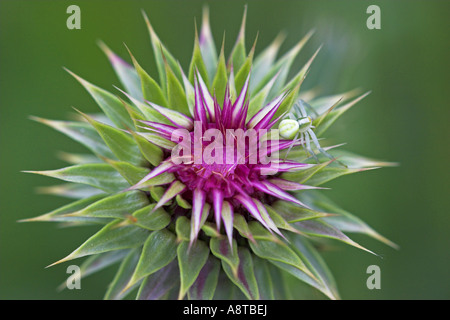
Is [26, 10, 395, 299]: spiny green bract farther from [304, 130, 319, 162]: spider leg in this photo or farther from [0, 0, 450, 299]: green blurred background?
[0, 0, 450, 299]: green blurred background

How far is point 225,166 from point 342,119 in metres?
2.28

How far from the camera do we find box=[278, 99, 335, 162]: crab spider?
2.42m

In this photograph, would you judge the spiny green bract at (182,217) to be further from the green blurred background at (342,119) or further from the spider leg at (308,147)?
the green blurred background at (342,119)

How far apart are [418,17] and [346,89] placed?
1.27 m

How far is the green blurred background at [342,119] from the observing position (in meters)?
4.41

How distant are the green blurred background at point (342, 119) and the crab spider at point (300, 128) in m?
1.56

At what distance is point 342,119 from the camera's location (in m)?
4.22

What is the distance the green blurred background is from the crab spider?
1562 millimetres

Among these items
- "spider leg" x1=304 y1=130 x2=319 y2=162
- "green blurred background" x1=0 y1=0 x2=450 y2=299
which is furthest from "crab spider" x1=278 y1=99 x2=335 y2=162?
"green blurred background" x1=0 y1=0 x2=450 y2=299

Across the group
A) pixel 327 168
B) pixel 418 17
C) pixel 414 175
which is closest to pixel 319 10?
pixel 418 17

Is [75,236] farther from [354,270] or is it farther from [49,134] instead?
[354,270]

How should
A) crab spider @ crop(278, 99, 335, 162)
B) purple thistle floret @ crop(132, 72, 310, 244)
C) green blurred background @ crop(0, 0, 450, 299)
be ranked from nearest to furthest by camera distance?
purple thistle floret @ crop(132, 72, 310, 244)
crab spider @ crop(278, 99, 335, 162)
green blurred background @ crop(0, 0, 450, 299)

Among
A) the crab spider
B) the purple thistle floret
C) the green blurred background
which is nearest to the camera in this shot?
the purple thistle floret

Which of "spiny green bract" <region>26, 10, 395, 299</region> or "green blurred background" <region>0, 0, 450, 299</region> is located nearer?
"spiny green bract" <region>26, 10, 395, 299</region>
